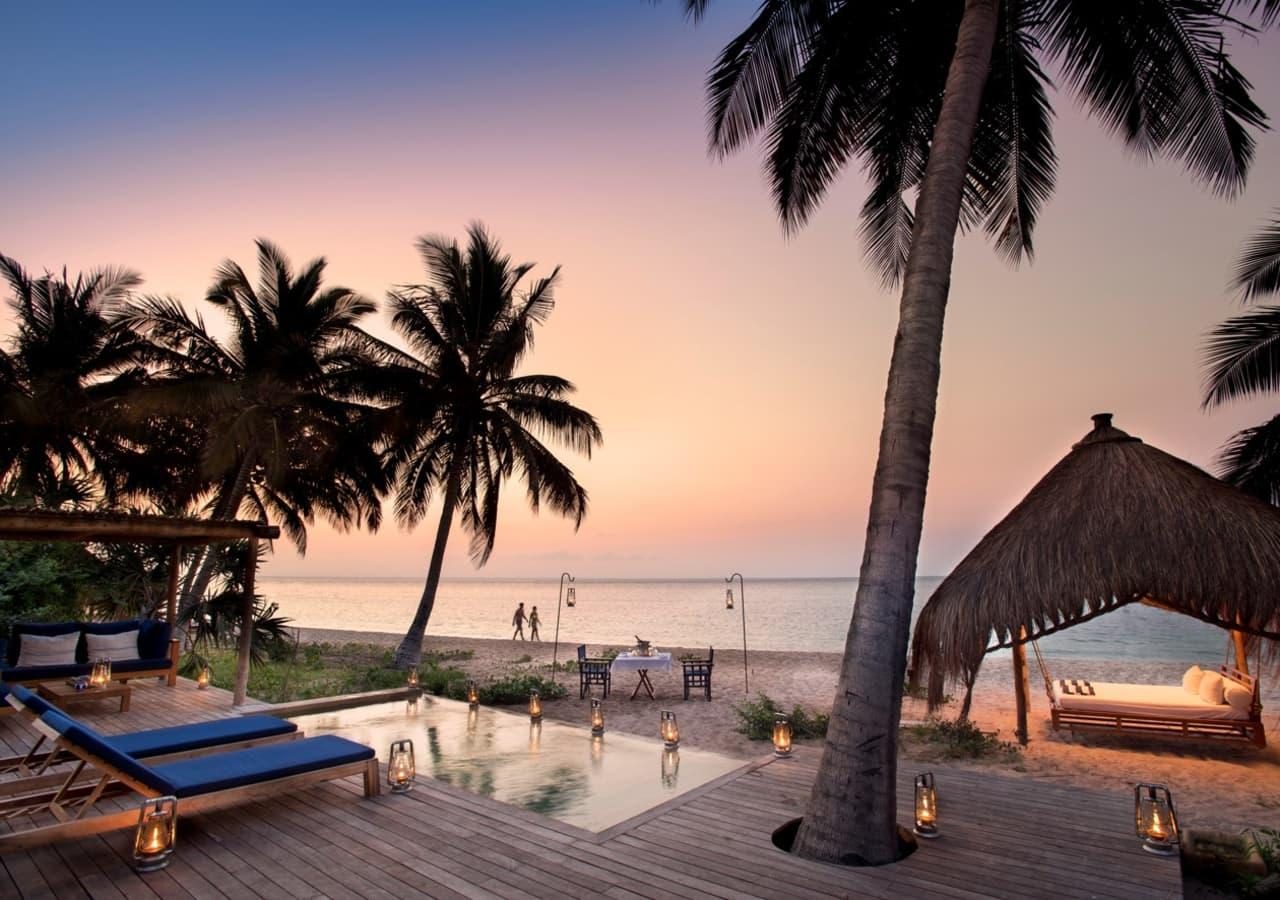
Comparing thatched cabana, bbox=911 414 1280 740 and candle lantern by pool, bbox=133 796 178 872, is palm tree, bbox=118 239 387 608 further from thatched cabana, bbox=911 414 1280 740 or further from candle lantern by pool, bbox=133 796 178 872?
thatched cabana, bbox=911 414 1280 740

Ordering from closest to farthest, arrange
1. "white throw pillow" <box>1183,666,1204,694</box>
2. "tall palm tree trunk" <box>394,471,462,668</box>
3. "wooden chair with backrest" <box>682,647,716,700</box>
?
"white throw pillow" <box>1183,666,1204,694</box>
"wooden chair with backrest" <box>682,647,716,700</box>
"tall palm tree trunk" <box>394,471,462,668</box>

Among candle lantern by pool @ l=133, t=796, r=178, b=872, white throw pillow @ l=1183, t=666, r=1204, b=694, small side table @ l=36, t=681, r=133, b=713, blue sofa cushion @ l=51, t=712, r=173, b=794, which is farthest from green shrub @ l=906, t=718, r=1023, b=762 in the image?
small side table @ l=36, t=681, r=133, b=713

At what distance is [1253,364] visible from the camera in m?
9.71

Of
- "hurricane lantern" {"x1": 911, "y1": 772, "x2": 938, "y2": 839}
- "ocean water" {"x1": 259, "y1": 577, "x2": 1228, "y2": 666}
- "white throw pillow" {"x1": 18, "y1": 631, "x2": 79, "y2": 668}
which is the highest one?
"white throw pillow" {"x1": 18, "y1": 631, "x2": 79, "y2": 668}

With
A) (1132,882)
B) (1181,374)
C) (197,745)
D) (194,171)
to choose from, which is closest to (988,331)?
(1181,374)

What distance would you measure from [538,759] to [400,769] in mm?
2176

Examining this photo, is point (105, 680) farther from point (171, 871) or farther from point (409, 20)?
point (409, 20)

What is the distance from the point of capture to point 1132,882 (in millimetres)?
3482

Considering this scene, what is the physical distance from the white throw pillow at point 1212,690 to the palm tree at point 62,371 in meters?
21.1

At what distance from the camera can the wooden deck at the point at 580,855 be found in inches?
133

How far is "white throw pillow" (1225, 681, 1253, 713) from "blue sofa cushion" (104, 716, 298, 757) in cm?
1164

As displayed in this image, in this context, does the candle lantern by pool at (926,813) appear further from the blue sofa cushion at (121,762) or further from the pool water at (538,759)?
the blue sofa cushion at (121,762)

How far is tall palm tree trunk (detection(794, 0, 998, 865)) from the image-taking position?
389 centimetres

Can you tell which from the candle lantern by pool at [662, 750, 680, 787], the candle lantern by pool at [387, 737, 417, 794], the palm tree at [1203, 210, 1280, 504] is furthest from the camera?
the palm tree at [1203, 210, 1280, 504]
